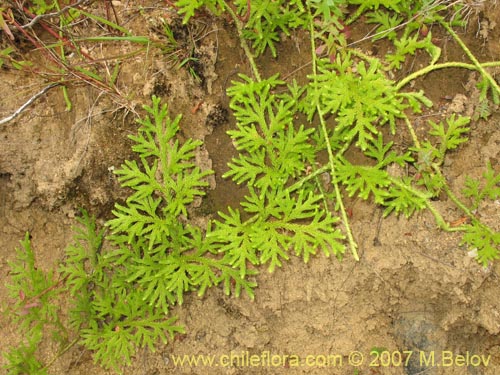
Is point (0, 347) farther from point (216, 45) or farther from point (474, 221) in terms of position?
point (474, 221)

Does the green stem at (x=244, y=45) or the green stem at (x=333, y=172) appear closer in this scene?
the green stem at (x=333, y=172)

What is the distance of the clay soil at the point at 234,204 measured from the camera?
3.58m

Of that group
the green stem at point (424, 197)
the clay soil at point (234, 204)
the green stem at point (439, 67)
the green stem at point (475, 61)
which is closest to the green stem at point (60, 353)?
the clay soil at point (234, 204)

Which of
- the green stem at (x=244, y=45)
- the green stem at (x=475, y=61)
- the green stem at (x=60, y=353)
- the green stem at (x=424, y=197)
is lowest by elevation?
the green stem at (x=60, y=353)

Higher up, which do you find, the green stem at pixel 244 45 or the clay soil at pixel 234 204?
the green stem at pixel 244 45

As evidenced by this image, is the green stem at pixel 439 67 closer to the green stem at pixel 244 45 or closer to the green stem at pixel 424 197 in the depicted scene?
the green stem at pixel 424 197

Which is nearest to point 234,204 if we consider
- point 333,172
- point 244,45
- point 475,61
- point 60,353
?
point 333,172

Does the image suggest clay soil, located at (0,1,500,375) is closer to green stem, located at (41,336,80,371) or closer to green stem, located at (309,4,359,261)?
green stem, located at (41,336,80,371)

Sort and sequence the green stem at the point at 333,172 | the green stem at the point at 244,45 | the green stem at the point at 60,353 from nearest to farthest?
the green stem at the point at 333,172
the green stem at the point at 244,45
the green stem at the point at 60,353

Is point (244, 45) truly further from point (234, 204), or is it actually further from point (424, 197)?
point (424, 197)

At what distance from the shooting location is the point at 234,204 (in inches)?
144

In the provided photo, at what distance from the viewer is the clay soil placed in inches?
141

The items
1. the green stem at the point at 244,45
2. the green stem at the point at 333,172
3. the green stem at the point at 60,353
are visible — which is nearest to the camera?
the green stem at the point at 333,172

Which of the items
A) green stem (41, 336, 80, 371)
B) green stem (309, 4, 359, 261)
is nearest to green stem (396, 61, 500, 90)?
green stem (309, 4, 359, 261)
